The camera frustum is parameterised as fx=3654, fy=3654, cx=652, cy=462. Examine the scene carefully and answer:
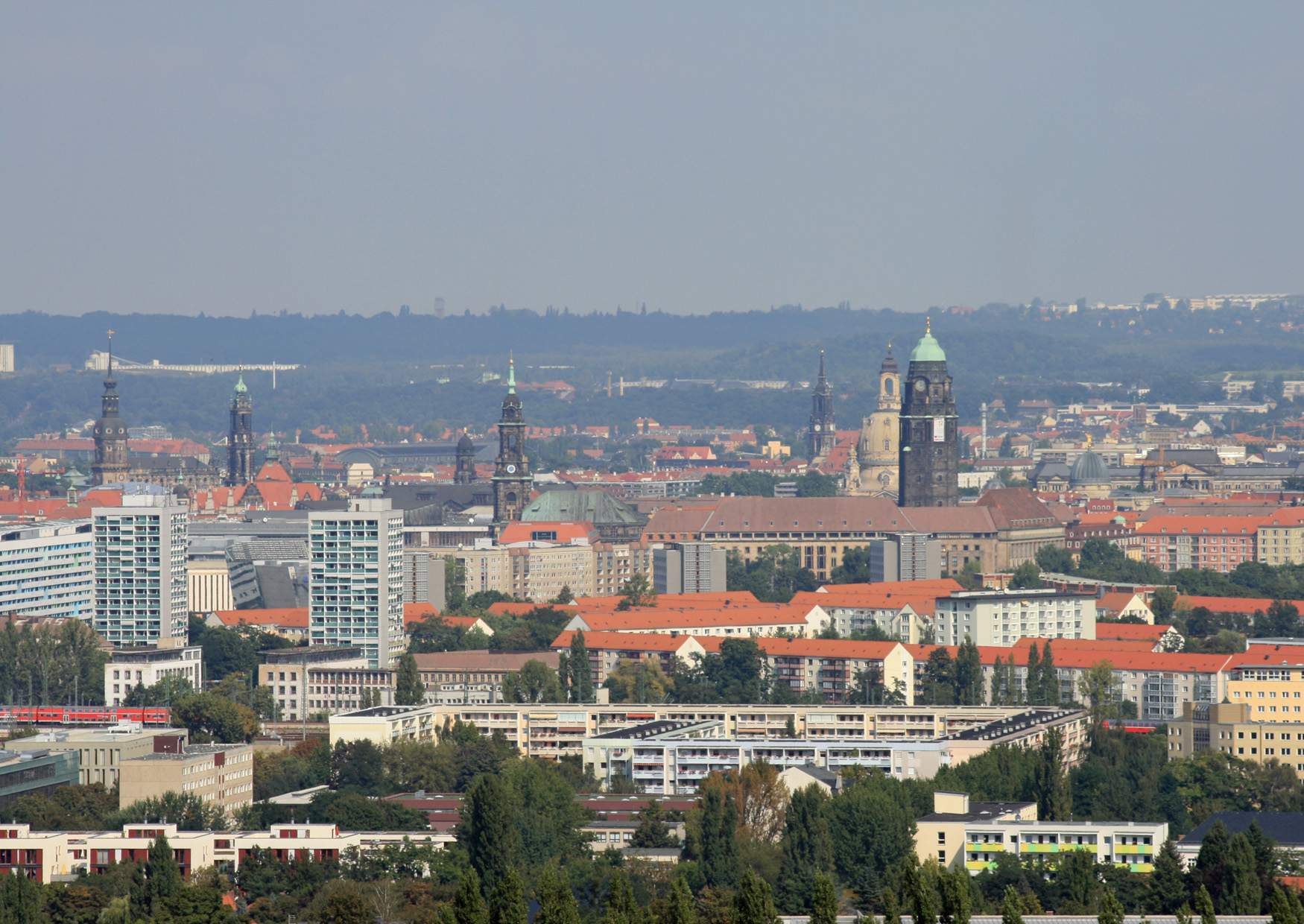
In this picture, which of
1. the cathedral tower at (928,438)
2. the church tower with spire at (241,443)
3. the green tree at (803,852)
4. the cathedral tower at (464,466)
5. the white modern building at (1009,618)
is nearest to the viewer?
the green tree at (803,852)

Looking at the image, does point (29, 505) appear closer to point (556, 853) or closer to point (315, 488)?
point (315, 488)

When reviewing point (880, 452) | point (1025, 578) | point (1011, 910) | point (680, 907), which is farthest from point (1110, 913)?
point (880, 452)

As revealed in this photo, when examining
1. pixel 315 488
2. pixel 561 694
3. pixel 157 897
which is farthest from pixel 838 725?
pixel 315 488

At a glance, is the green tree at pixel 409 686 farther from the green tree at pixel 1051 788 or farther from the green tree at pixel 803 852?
the green tree at pixel 803 852

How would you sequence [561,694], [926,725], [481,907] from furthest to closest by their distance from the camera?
1. [561,694]
2. [926,725]
3. [481,907]

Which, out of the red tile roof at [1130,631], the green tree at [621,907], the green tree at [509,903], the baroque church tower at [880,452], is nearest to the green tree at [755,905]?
the green tree at [621,907]
